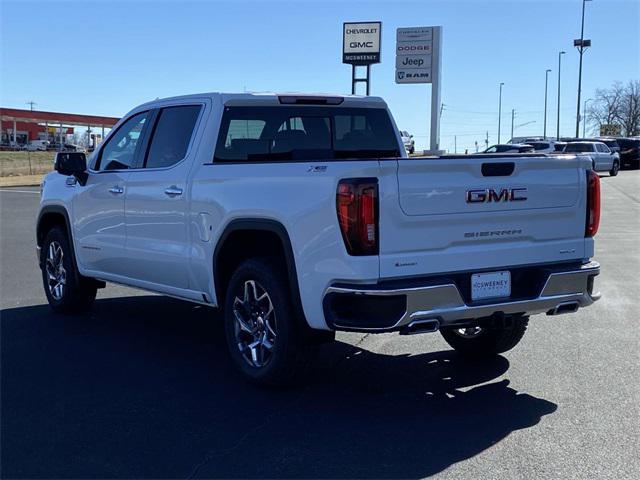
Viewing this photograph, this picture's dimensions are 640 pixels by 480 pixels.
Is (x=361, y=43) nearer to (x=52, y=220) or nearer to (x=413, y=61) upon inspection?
(x=413, y=61)

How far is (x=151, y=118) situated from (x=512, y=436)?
4.18 m

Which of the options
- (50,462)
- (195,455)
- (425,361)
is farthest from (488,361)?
(50,462)

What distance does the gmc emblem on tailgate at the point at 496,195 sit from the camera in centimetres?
496

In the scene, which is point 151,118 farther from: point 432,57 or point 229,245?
point 432,57

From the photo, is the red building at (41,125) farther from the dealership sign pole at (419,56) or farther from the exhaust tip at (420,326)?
the exhaust tip at (420,326)

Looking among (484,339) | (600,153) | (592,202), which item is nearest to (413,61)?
(600,153)

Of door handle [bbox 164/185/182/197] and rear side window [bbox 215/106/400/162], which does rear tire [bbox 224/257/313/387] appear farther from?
rear side window [bbox 215/106/400/162]

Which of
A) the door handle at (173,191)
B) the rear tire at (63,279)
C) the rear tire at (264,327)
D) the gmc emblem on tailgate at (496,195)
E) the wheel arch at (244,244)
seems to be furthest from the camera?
the rear tire at (63,279)

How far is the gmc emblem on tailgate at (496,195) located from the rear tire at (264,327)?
4.54ft

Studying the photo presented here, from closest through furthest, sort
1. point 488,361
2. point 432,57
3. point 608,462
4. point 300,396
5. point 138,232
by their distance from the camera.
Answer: point 608,462 < point 300,396 < point 488,361 < point 138,232 < point 432,57

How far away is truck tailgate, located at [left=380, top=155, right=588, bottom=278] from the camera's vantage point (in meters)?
4.71

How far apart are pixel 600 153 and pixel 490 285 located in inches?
1389

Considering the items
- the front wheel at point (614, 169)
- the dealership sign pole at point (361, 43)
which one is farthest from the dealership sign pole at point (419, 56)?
the front wheel at point (614, 169)

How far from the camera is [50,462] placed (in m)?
4.26
